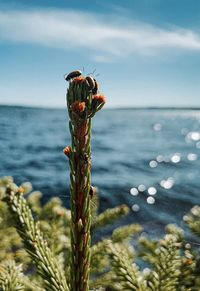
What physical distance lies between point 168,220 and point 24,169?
571 inches

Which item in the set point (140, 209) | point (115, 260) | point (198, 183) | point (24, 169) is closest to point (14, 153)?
point (24, 169)

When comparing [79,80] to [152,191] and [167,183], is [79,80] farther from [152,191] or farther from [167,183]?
[167,183]

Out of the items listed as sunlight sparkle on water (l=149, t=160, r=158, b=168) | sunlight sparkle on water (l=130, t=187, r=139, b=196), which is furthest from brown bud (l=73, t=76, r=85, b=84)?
sunlight sparkle on water (l=149, t=160, r=158, b=168)

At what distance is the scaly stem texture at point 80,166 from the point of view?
103cm

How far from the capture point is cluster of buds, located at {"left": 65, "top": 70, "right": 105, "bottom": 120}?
1.02m

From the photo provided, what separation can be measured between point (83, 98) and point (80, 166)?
0.66 ft

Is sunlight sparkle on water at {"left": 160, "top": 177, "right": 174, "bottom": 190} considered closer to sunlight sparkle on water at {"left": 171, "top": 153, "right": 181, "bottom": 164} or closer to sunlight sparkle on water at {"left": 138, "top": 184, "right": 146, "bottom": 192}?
sunlight sparkle on water at {"left": 138, "top": 184, "right": 146, "bottom": 192}

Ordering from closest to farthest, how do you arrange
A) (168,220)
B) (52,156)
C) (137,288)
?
1. (137,288)
2. (168,220)
3. (52,156)

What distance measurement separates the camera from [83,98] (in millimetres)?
1028

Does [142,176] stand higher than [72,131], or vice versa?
[72,131]

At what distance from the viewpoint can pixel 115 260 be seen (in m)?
2.26

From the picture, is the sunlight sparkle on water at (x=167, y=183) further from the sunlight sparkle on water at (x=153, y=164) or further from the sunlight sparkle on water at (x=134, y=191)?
the sunlight sparkle on water at (x=153, y=164)

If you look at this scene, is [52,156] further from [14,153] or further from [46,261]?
[46,261]

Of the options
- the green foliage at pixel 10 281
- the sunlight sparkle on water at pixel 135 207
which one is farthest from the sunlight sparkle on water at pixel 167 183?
the green foliage at pixel 10 281
